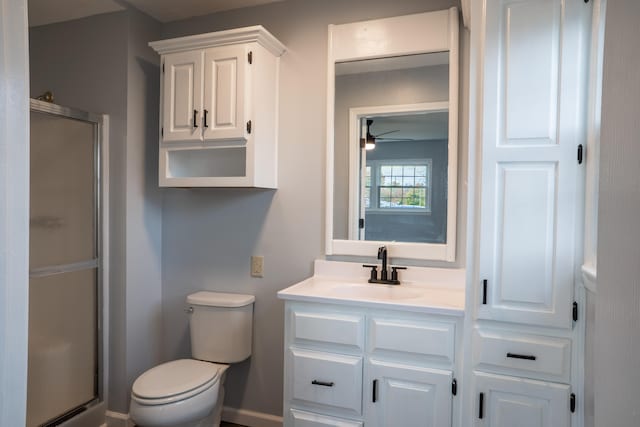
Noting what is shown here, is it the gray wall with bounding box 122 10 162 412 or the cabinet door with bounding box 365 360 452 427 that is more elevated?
the gray wall with bounding box 122 10 162 412

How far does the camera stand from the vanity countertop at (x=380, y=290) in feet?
5.74

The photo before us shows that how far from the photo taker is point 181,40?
2.25 metres

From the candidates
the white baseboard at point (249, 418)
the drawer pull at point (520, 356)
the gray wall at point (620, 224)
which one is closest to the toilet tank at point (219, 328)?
the white baseboard at point (249, 418)

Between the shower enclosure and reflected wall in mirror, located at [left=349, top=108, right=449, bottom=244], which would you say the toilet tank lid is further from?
reflected wall in mirror, located at [left=349, top=108, right=449, bottom=244]

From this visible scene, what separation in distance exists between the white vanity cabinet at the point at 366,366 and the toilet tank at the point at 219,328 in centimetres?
52

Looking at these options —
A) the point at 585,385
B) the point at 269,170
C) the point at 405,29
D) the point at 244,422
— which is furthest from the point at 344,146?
the point at 244,422

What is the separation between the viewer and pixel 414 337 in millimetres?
1697

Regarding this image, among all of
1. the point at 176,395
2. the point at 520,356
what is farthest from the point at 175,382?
the point at 520,356

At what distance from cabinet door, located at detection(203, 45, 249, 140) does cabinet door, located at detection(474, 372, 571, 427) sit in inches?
64.6

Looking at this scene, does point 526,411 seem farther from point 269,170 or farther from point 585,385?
point 269,170

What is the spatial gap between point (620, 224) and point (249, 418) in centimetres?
254

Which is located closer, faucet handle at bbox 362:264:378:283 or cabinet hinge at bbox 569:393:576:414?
cabinet hinge at bbox 569:393:576:414

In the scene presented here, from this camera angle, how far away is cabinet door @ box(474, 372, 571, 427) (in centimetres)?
150

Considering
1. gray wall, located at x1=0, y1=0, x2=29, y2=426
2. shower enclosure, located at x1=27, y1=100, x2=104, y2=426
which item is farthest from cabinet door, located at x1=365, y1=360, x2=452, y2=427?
shower enclosure, located at x1=27, y1=100, x2=104, y2=426
